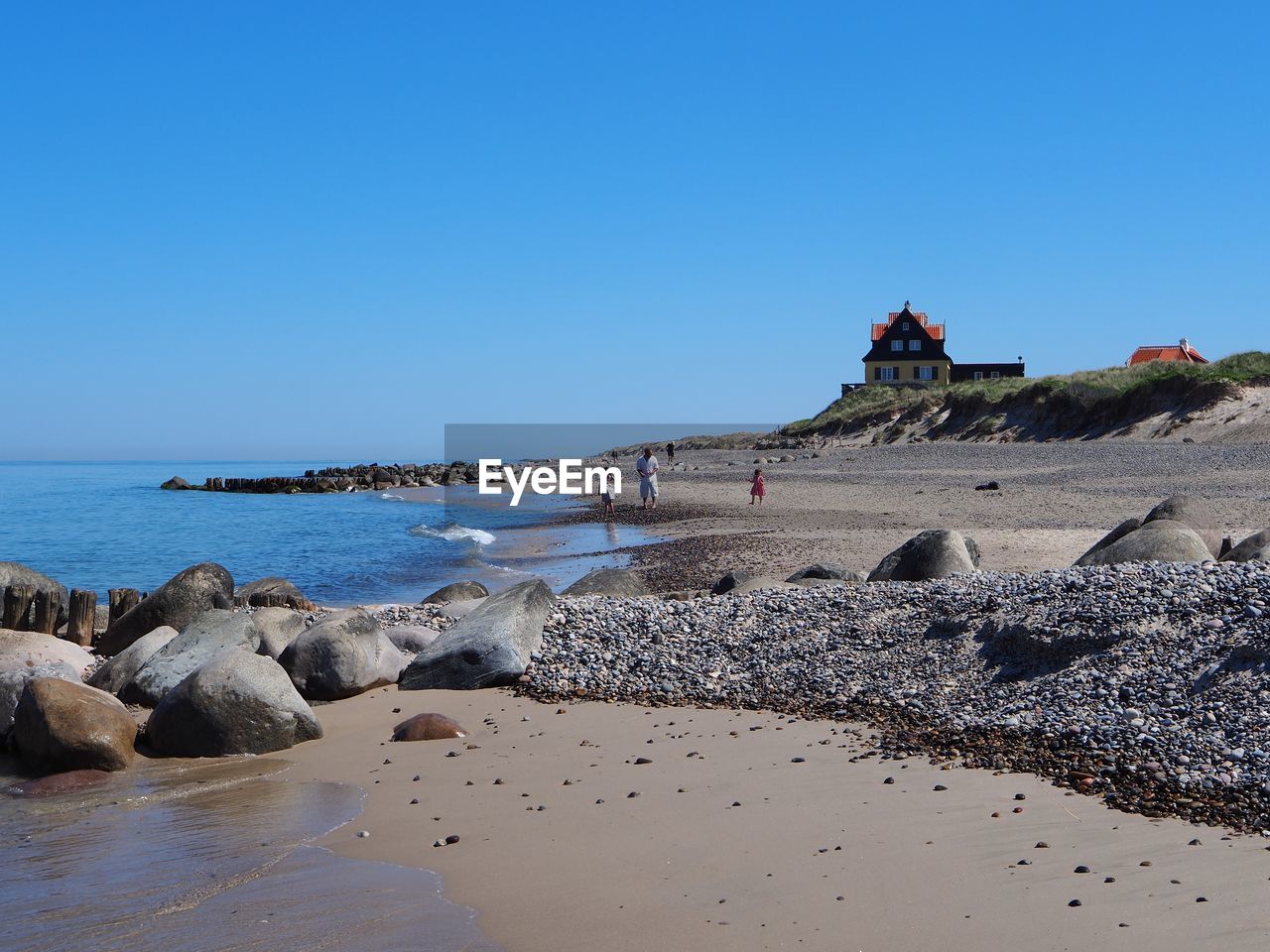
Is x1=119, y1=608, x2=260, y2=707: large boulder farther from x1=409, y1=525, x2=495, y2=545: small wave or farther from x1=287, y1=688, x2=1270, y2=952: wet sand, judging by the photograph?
x1=409, y1=525, x2=495, y2=545: small wave

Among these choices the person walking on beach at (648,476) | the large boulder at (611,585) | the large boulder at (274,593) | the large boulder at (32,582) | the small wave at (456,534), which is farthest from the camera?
the person walking on beach at (648,476)

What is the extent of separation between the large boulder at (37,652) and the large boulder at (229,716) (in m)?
2.82

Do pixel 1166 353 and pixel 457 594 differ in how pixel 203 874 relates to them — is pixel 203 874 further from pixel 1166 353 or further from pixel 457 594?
pixel 1166 353

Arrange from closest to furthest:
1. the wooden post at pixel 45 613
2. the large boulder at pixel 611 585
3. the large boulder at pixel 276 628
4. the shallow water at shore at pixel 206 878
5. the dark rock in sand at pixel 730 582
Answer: the shallow water at shore at pixel 206 878 < the large boulder at pixel 276 628 < the wooden post at pixel 45 613 < the dark rock in sand at pixel 730 582 < the large boulder at pixel 611 585

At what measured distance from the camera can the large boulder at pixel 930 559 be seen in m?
12.3

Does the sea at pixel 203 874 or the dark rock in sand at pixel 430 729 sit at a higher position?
the dark rock in sand at pixel 430 729

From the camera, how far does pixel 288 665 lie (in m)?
9.65

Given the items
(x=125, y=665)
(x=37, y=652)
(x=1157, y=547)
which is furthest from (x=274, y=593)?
(x=1157, y=547)

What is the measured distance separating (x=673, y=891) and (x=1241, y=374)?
45.6 meters


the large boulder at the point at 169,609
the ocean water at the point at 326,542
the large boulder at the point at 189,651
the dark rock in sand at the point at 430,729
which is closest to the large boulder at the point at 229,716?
the dark rock in sand at the point at 430,729

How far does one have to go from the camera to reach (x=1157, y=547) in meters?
11.4

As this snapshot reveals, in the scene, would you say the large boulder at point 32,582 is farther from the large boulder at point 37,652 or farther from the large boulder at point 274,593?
the large boulder at point 274,593

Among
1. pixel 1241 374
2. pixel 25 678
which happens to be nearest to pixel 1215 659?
pixel 25 678

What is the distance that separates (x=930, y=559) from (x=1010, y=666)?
4.58 m
